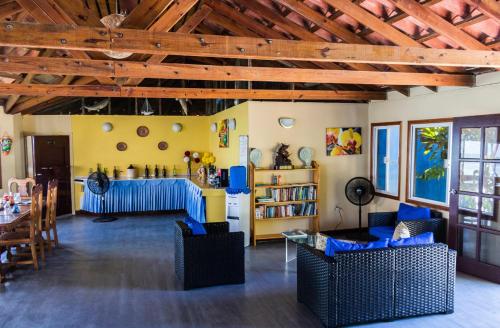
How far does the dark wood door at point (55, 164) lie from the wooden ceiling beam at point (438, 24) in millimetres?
7690

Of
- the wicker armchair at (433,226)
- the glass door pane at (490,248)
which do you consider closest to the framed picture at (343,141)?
the wicker armchair at (433,226)

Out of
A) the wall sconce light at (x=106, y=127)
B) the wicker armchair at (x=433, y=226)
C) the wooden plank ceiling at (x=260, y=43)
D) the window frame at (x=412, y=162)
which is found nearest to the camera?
the wooden plank ceiling at (x=260, y=43)

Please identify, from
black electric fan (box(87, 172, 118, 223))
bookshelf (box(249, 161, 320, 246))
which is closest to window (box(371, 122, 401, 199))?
bookshelf (box(249, 161, 320, 246))

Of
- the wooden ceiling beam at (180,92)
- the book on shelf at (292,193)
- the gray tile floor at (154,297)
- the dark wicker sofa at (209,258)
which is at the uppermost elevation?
the wooden ceiling beam at (180,92)

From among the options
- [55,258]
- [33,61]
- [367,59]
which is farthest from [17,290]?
[367,59]

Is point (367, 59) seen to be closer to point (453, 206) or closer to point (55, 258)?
point (453, 206)

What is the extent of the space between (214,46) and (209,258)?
240 centimetres

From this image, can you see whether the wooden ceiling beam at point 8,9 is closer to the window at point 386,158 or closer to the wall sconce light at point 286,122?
the wall sconce light at point 286,122

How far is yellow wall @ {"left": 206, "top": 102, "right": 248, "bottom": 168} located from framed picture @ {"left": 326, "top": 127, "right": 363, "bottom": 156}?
1537mm

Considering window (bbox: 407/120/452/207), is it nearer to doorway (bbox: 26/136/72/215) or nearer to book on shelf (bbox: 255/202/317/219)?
book on shelf (bbox: 255/202/317/219)

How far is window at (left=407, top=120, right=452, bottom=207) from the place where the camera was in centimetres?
589

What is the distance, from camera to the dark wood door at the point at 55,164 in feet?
28.6

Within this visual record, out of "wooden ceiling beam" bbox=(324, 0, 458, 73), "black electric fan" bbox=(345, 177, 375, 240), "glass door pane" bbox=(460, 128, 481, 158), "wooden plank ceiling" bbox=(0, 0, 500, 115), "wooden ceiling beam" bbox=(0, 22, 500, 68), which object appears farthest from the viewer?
"black electric fan" bbox=(345, 177, 375, 240)

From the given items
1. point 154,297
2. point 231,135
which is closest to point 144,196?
point 231,135
